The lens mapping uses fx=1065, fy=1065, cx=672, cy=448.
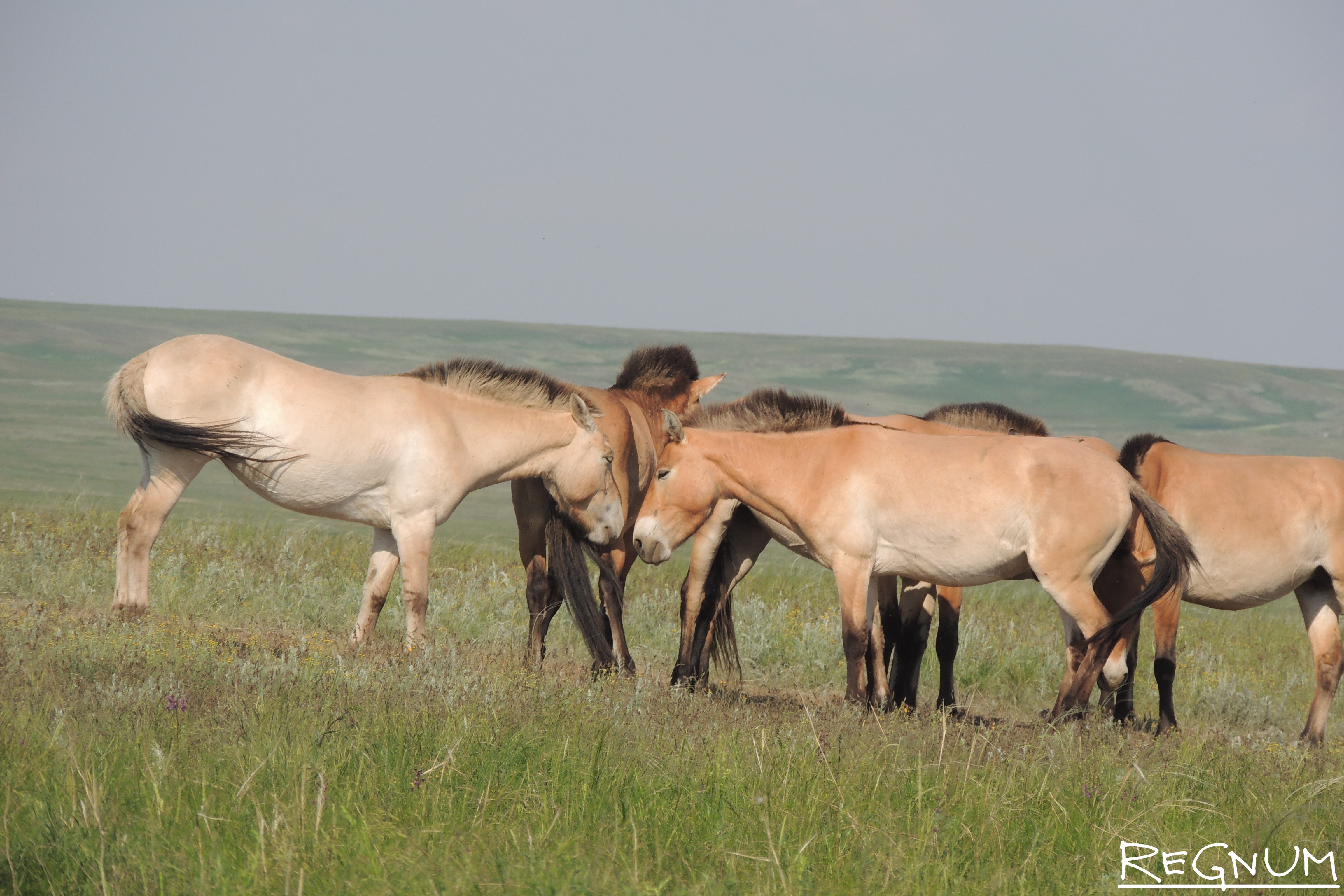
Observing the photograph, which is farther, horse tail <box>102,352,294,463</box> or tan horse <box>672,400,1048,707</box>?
tan horse <box>672,400,1048,707</box>

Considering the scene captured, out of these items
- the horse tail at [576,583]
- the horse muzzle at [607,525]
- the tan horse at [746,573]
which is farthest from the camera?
the horse muzzle at [607,525]

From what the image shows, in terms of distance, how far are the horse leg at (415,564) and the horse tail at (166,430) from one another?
0.85 m

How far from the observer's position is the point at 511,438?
24.0 feet

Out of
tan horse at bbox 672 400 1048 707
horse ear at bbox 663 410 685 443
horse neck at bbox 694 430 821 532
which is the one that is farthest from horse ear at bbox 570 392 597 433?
tan horse at bbox 672 400 1048 707

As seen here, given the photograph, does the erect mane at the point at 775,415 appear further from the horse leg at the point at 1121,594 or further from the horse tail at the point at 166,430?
the horse tail at the point at 166,430

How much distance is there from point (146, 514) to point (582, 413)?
2.87 metres

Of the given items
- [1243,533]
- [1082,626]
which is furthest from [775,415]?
[1243,533]

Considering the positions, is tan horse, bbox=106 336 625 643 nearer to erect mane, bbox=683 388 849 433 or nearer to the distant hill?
erect mane, bbox=683 388 849 433

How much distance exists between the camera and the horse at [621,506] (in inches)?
292

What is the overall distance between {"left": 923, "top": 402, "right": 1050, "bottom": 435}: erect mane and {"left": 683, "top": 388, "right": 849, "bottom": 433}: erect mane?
1.28 m

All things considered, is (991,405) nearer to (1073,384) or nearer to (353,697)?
(353,697)

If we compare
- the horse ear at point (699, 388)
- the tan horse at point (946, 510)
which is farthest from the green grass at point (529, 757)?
the horse ear at point (699, 388)

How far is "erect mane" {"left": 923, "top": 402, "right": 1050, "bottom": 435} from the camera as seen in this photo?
8.12m

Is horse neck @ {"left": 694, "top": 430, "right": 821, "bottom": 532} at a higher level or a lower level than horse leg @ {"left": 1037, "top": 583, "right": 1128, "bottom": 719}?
higher
